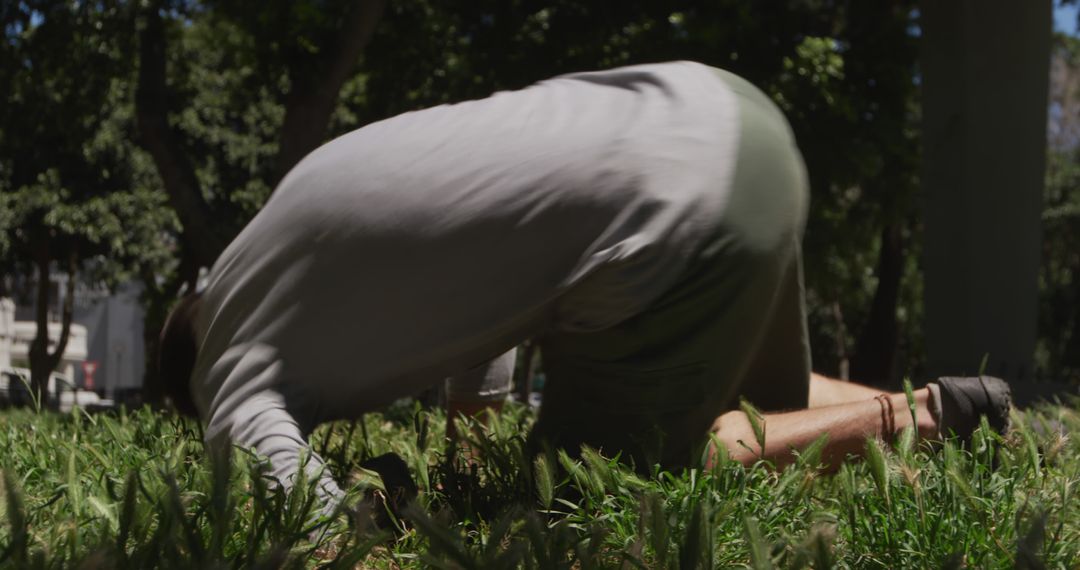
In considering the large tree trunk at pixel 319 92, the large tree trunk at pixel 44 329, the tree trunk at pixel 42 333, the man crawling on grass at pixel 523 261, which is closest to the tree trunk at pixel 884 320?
the large tree trunk at pixel 319 92

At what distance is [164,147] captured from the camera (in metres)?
7.83

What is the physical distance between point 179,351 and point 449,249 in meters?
0.92

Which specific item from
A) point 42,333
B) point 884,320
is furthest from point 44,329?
point 884,320

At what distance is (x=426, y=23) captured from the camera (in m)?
10.6

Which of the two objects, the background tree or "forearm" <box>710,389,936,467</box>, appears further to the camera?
the background tree

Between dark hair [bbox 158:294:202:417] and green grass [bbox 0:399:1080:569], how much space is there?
21 cm

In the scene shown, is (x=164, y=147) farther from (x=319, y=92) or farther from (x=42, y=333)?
(x=42, y=333)

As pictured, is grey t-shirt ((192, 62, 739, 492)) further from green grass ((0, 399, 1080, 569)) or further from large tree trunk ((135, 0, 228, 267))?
large tree trunk ((135, 0, 228, 267))

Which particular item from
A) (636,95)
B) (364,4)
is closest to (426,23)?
(364,4)

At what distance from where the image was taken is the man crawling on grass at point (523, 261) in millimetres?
2252

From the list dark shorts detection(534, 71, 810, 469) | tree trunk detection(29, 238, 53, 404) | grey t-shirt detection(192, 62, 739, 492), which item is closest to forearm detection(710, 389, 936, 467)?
dark shorts detection(534, 71, 810, 469)

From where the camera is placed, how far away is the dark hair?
273 cm

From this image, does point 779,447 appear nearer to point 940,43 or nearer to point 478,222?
point 478,222

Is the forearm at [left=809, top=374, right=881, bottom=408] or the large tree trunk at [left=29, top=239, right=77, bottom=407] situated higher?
the forearm at [left=809, top=374, right=881, bottom=408]
